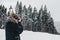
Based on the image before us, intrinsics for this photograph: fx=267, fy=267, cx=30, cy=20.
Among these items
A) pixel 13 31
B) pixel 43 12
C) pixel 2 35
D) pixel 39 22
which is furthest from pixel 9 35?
pixel 43 12

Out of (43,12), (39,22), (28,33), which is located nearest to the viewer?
(28,33)

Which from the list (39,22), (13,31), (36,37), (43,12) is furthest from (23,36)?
(43,12)

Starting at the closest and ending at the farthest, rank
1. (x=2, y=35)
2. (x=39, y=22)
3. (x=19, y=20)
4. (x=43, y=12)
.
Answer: (x=19, y=20) < (x=2, y=35) < (x=39, y=22) < (x=43, y=12)

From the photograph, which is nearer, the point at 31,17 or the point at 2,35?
the point at 2,35

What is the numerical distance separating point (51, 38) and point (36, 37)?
531 millimetres

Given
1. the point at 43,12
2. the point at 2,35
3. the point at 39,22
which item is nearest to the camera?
the point at 2,35

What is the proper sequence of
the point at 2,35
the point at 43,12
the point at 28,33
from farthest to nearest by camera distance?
the point at 43,12 → the point at 28,33 → the point at 2,35

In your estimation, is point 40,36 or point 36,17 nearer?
point 40,36

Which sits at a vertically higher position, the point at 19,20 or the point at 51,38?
the point at 19,20

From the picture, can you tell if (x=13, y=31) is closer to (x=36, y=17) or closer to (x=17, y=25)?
(x=17, y=25)

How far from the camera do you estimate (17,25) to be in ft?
14.6

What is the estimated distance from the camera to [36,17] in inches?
2288

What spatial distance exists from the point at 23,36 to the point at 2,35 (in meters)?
0.73

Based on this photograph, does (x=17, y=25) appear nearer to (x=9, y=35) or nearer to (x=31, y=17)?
(x=9, y=35)
